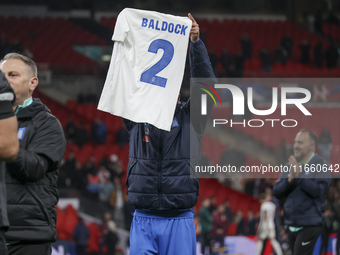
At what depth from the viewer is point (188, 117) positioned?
3713 mm

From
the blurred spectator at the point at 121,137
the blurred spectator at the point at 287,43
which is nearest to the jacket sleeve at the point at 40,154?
the blurred spectator at the point at 121,137

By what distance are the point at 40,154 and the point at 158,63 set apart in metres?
1.14

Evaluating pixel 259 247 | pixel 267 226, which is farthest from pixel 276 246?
pixel 259 247

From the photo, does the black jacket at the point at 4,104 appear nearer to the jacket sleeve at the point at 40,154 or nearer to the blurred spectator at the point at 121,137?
the jacket sleeve at the point at 40,154

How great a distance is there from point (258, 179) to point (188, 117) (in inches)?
374

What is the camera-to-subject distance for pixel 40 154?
Answer: 112 inches

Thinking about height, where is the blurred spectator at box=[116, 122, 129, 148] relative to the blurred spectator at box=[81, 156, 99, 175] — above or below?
above

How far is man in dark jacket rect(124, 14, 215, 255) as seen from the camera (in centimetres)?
351

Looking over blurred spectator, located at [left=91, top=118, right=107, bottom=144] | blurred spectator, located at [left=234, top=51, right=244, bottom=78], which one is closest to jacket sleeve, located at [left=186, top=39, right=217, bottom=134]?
blurred spectator, located at [left=91, top=118, right=107, bottom=144]

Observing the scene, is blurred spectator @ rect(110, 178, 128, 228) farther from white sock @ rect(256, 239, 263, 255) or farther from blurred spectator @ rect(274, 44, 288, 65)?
blurred spectator @ rect(274, 44, 288, 65)

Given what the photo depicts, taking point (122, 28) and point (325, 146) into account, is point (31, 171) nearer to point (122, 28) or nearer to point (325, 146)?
point (122, 28)

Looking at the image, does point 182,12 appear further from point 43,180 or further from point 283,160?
point 43,180

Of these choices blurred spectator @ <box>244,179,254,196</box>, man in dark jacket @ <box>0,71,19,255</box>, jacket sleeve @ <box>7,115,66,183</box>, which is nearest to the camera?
man in dark jacket @ <box>0,71,19,255</box>

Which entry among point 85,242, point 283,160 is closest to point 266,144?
point 283,160
